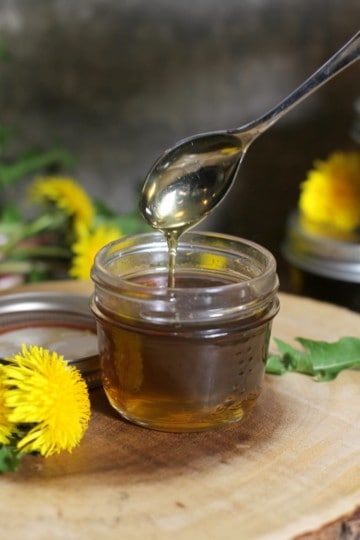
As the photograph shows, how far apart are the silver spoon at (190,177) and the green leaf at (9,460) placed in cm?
36

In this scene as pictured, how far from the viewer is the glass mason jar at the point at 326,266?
1.84 meters

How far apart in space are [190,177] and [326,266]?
27.6 inches

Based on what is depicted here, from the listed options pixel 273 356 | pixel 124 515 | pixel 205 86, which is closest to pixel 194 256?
pixel 273 356

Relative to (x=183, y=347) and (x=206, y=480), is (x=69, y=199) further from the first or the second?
(x=206, y=480)

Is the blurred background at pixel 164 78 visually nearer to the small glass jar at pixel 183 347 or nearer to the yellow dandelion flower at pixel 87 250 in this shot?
the yellow dandelion flower at pixel 87 250

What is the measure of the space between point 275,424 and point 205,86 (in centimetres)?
132

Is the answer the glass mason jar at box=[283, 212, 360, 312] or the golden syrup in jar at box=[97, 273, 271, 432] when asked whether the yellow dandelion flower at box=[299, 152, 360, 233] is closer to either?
the glass mason jar at box=[283, 212, 360, 312]

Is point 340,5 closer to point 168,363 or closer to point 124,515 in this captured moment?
point 168,363

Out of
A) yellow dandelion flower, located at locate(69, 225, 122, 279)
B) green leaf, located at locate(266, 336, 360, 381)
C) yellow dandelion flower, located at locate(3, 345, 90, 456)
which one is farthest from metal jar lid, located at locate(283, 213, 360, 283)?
yellow dandelion flower, located at locate(3, 345, 90, 456)

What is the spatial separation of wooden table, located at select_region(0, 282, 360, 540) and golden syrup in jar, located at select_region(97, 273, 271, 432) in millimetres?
29

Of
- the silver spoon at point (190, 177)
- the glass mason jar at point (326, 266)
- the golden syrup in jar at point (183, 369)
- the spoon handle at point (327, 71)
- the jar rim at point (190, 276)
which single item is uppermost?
the spoon handle at point (327, 71)

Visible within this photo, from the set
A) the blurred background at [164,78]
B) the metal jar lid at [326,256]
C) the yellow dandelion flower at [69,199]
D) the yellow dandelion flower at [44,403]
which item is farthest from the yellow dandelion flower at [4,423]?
the blurred background at [164,78]

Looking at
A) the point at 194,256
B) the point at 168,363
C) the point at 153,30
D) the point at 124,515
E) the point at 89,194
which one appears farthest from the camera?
the point at 89,194

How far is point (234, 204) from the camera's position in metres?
2.40
